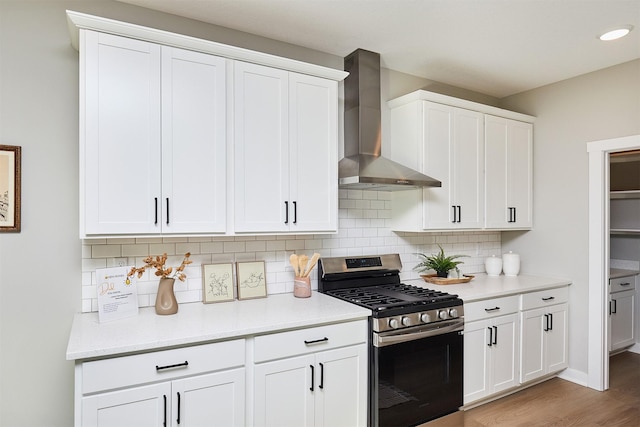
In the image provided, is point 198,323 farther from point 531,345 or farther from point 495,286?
point 531,345

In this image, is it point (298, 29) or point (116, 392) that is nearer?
point (116, 392)

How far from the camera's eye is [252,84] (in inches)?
94.7

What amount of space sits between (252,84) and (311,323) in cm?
143

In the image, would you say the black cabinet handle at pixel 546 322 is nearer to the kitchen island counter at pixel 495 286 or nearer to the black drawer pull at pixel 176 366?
the kitchen island counter at pixel 495 286

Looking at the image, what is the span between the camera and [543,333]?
342cm

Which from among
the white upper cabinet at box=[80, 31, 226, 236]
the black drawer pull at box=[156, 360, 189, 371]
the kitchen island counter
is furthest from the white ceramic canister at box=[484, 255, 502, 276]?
the black drawer pull at box=[156, 360, 189, 371]

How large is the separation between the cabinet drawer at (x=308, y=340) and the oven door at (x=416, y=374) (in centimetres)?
14

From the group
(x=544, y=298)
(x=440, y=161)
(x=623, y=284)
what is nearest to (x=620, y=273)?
(x=623, y=284)

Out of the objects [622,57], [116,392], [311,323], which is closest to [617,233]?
[622,57]

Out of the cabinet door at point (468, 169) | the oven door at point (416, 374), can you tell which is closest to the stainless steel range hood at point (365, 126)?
the cabinet door at point (468, 169)

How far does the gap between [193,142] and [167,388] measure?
126cm

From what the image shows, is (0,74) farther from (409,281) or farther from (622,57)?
(622,57)

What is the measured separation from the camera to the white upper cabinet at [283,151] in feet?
7.82

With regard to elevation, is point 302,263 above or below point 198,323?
above
